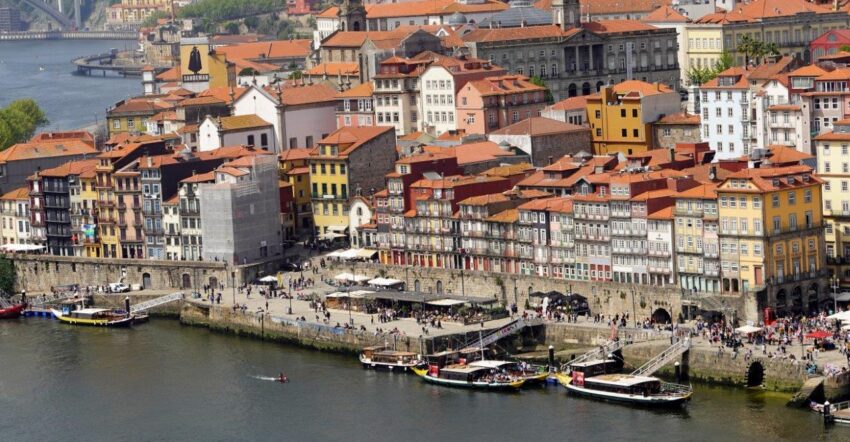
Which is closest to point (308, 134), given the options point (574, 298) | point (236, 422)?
point (574, 298)

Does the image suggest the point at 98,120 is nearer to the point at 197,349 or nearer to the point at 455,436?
the point at 197,349

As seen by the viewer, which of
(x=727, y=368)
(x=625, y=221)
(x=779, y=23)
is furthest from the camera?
(x=779, y=23)

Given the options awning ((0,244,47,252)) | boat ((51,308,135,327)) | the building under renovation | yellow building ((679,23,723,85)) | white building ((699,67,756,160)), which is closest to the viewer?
boat ((51,308,135,327))

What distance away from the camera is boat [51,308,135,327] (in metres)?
113

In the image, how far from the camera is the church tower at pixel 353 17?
164 metres

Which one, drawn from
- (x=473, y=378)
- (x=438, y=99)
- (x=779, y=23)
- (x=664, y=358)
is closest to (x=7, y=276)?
(x=438, y=99)

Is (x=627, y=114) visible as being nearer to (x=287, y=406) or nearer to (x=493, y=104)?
(x=493, y=104)

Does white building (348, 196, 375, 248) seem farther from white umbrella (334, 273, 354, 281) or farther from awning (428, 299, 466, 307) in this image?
awning (428, 299, 466, 307)

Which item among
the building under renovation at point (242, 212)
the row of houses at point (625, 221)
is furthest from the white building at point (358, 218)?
the building under renovation at point (242, 212)

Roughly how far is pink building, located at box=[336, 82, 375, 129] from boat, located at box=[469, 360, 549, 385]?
38493 millimetres

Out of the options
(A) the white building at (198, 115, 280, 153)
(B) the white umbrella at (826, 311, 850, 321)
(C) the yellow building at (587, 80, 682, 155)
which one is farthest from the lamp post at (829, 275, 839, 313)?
(A) the white building at (198, 115, 280, 153)

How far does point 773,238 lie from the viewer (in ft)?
310

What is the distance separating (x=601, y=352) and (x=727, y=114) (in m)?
26.7

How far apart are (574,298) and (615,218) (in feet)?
12.5
